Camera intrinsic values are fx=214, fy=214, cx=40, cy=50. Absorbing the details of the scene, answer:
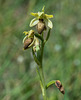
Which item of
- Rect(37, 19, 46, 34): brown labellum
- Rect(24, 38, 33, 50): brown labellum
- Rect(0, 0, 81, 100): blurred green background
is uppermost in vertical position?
Rect(37, 19, 46, 34): brown labellum

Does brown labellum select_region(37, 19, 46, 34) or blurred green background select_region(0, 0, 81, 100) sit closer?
brown labellum select_region(37, 19, 46, 34)

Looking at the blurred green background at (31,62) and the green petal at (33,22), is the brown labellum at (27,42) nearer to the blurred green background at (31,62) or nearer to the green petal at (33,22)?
the green petal at (33,22)

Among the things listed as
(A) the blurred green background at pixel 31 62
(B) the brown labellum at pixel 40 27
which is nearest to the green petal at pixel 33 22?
(B) the brown labellum at pixel 40 27

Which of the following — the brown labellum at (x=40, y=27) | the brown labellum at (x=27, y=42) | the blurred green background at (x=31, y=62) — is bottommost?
the blurred green background at (x=31, y=62)

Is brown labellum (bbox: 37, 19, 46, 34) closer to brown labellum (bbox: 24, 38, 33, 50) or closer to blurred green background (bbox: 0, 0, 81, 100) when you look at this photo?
brown labellum (bbox: 24, 38, 33, 50)

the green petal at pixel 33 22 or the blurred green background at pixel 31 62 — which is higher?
the green petal at pixel 33 22

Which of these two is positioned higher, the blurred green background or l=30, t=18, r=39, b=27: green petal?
l=30, t=18, r=39, b=27: green petal

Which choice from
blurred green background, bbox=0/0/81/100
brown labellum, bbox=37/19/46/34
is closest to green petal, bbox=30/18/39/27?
brown labellum, bbox=37/19/46/34

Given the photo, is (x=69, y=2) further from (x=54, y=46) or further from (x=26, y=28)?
(x=26, y=28)

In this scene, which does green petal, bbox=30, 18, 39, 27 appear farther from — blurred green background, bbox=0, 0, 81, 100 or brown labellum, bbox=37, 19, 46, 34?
blurred green background, bbox=0, 0, 81, 100

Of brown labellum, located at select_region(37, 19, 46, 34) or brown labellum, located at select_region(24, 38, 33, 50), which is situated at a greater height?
brown labellum, located at select_region(37, 19, 46, 34)

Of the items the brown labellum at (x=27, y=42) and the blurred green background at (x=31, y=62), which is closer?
the brown labellum at (x=27, y=42)
